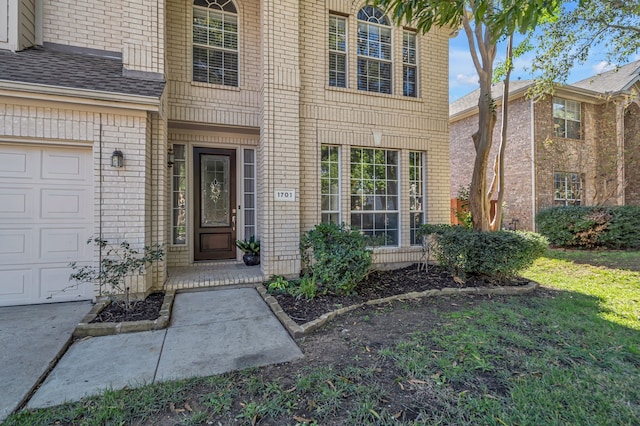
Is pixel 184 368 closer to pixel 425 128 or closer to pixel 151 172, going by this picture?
pixel 151 172

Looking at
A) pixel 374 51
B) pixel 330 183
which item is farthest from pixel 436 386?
pixel 374 51

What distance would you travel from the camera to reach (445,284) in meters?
5.50

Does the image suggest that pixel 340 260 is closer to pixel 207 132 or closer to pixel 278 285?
pixel 278 285

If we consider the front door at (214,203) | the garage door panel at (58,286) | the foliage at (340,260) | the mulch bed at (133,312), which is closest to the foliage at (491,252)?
the foliage at (340,260)

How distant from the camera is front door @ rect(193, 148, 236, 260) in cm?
669

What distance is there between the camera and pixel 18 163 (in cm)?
432

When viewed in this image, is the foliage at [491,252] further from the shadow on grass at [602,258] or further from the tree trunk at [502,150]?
the shadow on grass at [602,258]

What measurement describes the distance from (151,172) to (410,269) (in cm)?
541

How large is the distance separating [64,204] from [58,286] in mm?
1232

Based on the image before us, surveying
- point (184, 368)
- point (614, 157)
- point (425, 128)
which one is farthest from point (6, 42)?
point (614, 157)

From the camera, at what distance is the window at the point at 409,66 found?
23.2 ft

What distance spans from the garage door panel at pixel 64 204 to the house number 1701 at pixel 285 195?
294 centimetres

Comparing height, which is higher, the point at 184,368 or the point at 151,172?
the point at 151,172

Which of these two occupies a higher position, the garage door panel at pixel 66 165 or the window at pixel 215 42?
the window at pixel 215 42
